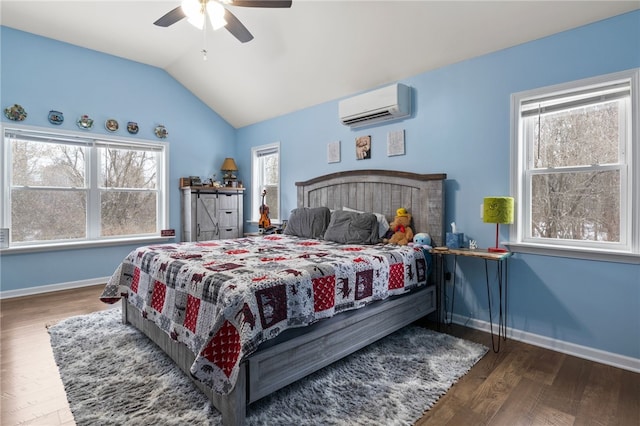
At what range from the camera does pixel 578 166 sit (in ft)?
8.44

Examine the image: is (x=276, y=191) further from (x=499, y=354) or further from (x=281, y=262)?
(x=499, y=354)

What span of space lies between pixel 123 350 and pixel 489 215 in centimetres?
302

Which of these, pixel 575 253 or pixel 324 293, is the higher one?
pixel 575 253

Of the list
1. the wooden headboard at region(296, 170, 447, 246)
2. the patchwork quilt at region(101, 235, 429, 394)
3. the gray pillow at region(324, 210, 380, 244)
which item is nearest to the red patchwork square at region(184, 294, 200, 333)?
the patchwork quilt at region(101, 235, 429, 394)

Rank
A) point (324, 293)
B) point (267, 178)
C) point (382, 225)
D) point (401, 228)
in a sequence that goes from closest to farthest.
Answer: point (324, 293)
point (401, 228)
point (382, 225)
point (267, 178)

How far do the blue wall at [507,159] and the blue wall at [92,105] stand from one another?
2996 mm

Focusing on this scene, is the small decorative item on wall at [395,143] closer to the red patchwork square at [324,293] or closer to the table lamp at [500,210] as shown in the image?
the table lamp at [500,210]

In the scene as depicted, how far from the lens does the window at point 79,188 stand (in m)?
3.92

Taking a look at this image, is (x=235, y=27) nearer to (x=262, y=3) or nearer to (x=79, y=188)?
(x=262, y=3)

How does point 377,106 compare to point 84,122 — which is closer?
point 377,106

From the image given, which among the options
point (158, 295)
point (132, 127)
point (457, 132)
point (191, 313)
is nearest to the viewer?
point (191, 313)

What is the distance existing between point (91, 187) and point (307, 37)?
11.3 ft

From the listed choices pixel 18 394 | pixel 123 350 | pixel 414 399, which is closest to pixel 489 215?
pixel 414 399

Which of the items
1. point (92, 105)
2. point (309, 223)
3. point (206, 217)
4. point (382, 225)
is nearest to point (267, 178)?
point (206, 217)
